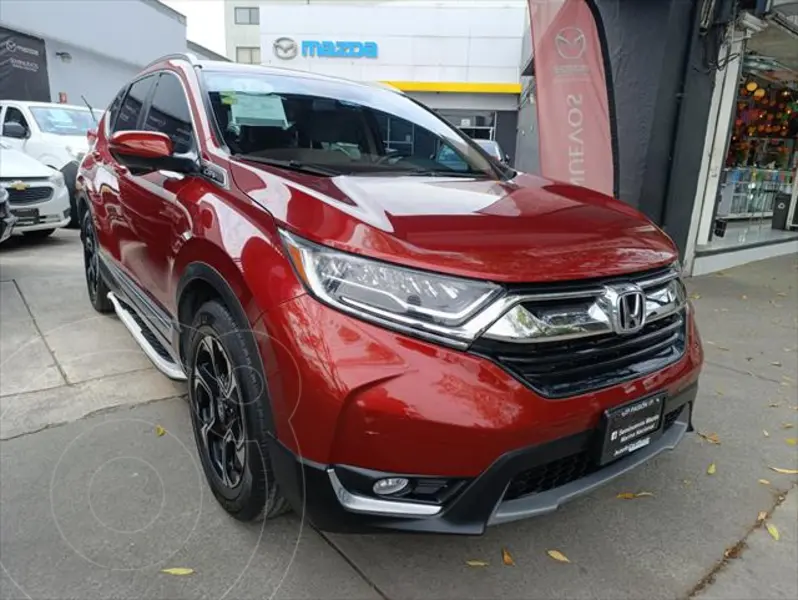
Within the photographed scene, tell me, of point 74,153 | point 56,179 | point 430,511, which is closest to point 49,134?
point 74,153

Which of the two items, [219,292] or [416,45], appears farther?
[416,45]

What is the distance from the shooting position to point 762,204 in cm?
995

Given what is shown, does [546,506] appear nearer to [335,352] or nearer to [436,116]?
[335,352]

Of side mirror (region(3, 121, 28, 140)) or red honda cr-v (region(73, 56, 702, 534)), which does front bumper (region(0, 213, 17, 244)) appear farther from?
red honda cr-v (region(73, 56, 702, 534))

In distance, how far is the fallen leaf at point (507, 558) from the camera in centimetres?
209

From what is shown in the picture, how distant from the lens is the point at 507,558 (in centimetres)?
212

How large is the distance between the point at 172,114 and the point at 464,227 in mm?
1789

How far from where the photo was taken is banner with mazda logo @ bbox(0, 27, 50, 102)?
14078mm

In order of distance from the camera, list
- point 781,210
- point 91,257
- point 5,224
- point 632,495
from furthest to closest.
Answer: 1. point 781,210
2. point 5,224
3. point 91,257
4. point 632,495

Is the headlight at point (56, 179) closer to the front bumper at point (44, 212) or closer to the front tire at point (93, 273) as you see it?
the front bumper at point (44, 212)

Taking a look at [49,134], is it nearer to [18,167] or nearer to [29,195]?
[18,167]

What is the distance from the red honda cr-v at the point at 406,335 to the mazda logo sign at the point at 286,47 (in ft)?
78.1

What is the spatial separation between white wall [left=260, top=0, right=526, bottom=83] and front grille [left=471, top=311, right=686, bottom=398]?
2338 cm

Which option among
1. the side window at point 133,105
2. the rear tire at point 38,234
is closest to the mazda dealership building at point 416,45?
the rear tire at point 38,234
